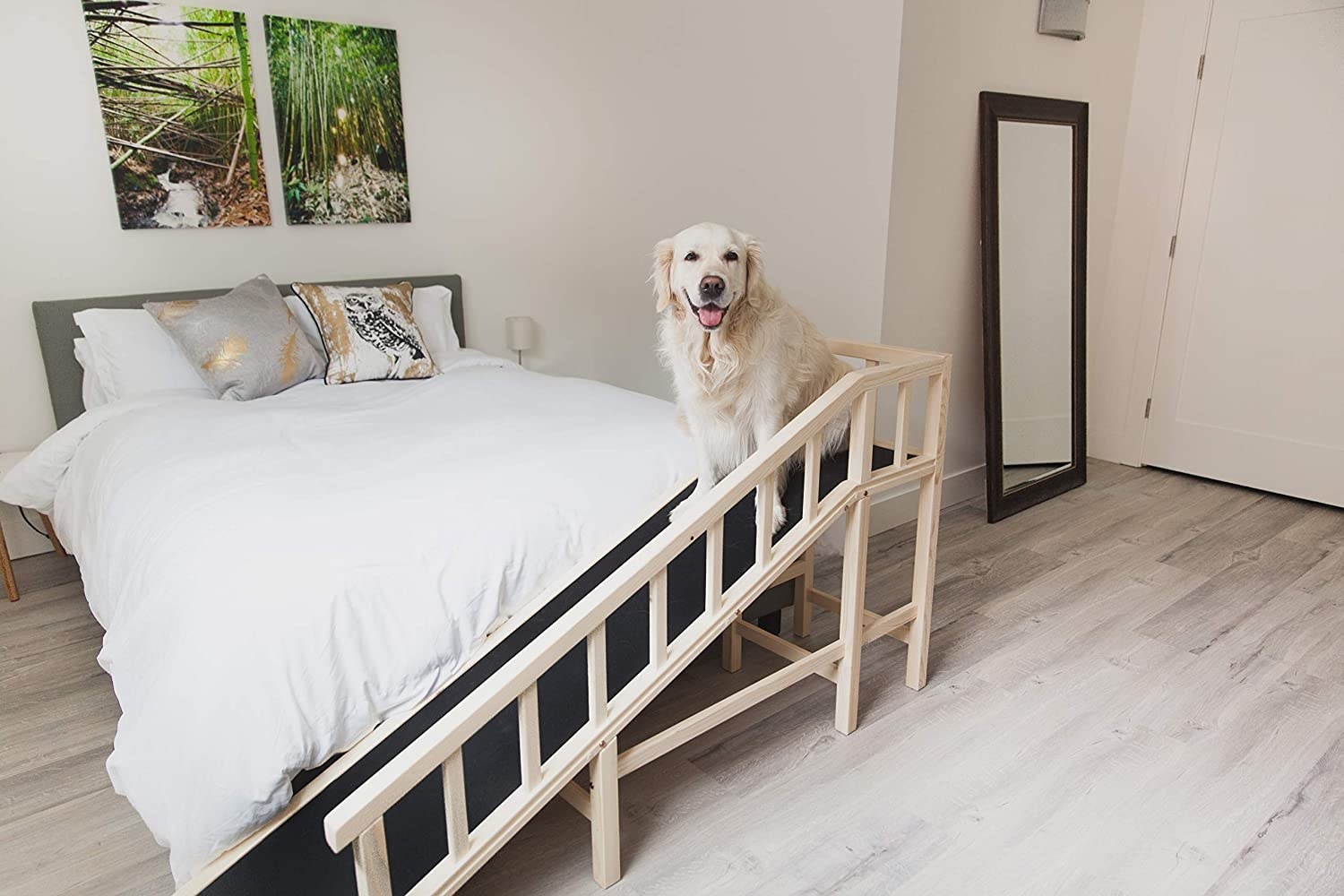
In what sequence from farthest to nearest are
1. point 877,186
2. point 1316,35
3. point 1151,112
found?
point 1151,112
point 1316,35
point 877,186

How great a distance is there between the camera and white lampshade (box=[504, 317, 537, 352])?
3342 millimetres

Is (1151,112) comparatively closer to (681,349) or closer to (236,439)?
(681,349)

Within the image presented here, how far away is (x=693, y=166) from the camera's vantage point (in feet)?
12.0

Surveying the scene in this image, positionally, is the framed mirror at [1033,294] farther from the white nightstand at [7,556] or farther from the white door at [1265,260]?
the white nightstand at [7,556]

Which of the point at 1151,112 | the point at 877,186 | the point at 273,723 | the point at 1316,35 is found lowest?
the point at 273,723

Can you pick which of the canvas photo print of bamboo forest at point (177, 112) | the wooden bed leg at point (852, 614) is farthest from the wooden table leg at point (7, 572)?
the wooden bed leg at point (852, 614)

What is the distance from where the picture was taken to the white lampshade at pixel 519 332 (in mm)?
3342

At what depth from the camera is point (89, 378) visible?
8.80ft

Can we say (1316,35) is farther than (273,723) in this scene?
Yes

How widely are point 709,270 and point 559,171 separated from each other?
2.04 meters

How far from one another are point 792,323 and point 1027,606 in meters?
1.53

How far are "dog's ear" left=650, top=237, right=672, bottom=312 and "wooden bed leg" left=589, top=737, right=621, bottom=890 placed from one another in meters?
0.87

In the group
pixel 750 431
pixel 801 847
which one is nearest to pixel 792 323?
pixel 750 431

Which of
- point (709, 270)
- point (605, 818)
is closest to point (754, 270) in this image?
point (709, 270)
